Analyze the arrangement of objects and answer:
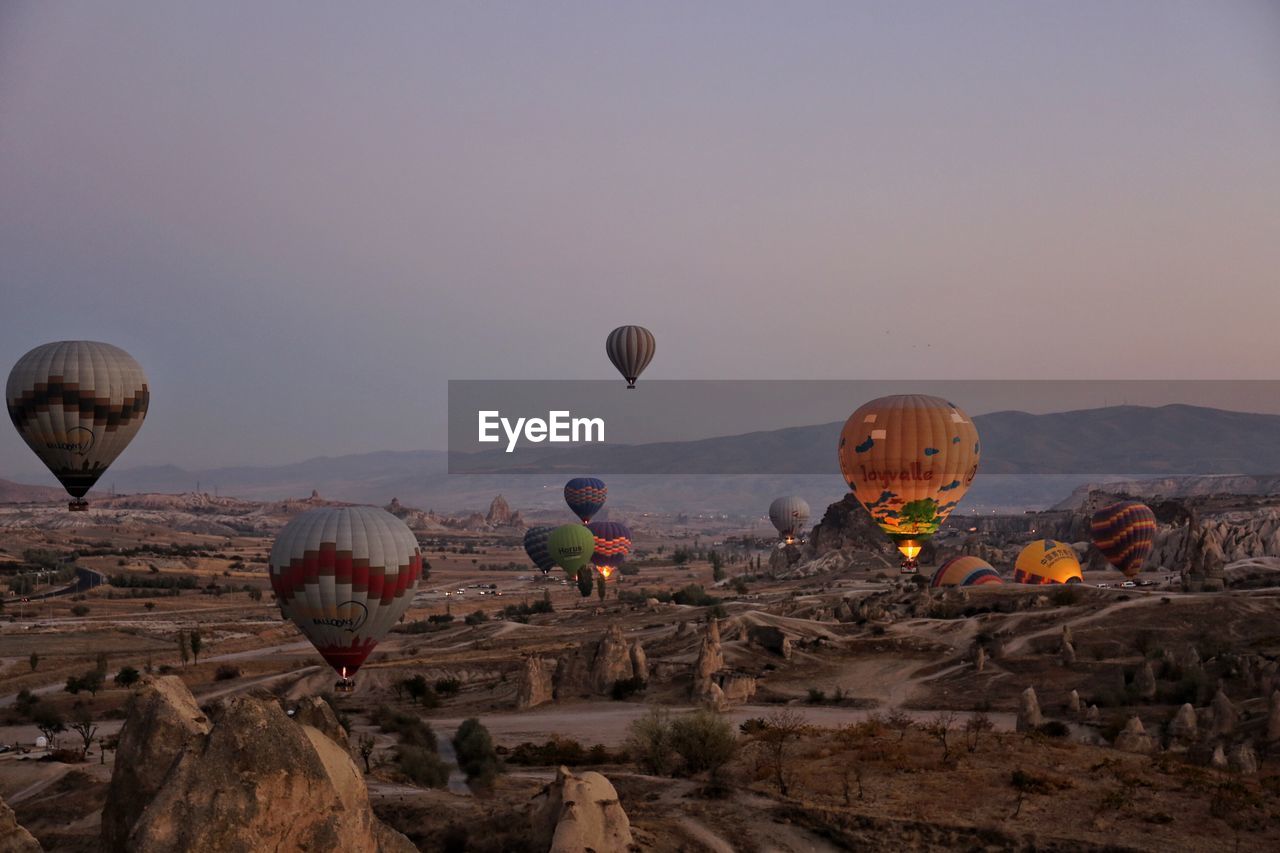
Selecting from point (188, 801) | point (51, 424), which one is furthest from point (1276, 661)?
point (51, 424)

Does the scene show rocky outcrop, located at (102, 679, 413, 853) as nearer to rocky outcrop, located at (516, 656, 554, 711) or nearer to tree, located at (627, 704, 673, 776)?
tree, located at (627, 704, 673, 776)

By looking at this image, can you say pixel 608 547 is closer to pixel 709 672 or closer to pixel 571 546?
pixel 571 546

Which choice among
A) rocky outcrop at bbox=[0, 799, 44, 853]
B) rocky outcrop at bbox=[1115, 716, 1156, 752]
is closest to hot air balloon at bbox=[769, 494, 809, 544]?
rocky outcrop at bbox=[1115, 716, 1156, 752]

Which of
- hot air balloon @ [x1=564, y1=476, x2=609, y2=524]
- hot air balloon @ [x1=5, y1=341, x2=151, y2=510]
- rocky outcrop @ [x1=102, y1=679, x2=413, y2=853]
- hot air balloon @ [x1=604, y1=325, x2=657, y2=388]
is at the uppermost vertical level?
hot air balloon @ [x1=604, y1=325, x2=657, y2=388]

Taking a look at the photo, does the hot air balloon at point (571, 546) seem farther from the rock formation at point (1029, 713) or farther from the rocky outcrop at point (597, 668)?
the rock formation at point (1029, 713)

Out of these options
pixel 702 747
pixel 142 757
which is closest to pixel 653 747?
pixel 702 747

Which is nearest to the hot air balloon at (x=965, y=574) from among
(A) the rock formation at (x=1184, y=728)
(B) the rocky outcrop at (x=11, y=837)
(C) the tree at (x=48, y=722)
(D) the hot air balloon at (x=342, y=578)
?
(A) the rock formation at (x=1184, y=728)

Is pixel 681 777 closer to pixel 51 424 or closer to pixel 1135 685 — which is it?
pixel 1135 685
